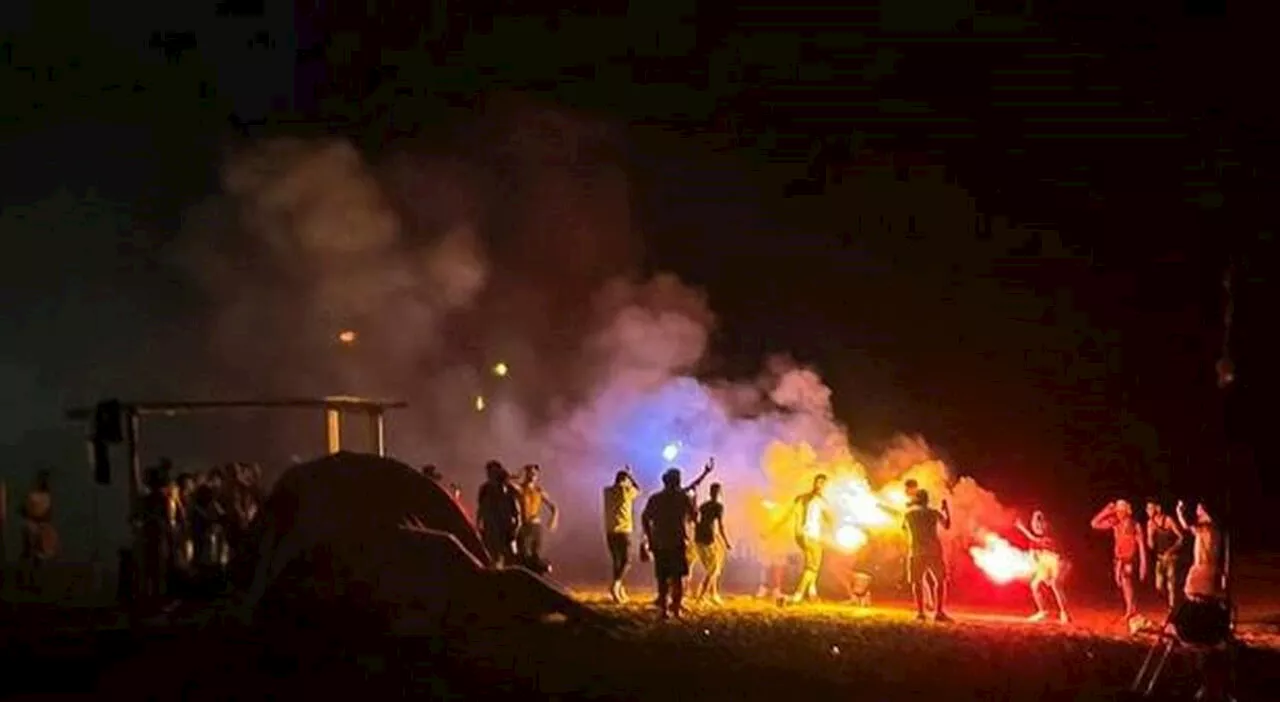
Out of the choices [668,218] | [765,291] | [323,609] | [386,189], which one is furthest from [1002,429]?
[323,609]

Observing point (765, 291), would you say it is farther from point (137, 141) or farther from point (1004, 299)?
point (137, 141)

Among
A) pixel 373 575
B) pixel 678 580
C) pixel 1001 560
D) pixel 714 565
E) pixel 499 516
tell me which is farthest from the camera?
pixel 1001 560

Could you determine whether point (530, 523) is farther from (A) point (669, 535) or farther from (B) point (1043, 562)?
(B) point (1043, 562)

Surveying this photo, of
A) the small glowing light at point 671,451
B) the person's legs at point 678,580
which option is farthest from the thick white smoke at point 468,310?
the person's legs at point 678,580

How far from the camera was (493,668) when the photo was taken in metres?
15.0

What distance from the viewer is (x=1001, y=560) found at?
22.9 meters

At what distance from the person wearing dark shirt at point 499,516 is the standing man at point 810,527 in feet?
14.0

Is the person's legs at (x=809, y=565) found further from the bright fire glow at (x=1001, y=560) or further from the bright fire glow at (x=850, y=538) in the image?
the bright fire glow at (x=1001, y=560)

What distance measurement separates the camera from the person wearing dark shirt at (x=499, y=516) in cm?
2131

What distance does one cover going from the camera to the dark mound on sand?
53.0ft

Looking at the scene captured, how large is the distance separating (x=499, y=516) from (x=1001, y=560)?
7759mm

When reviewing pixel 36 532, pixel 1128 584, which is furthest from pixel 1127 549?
pixel 36 532

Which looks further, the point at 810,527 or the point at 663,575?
the point at 810,527

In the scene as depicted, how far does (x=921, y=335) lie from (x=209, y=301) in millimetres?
22160
